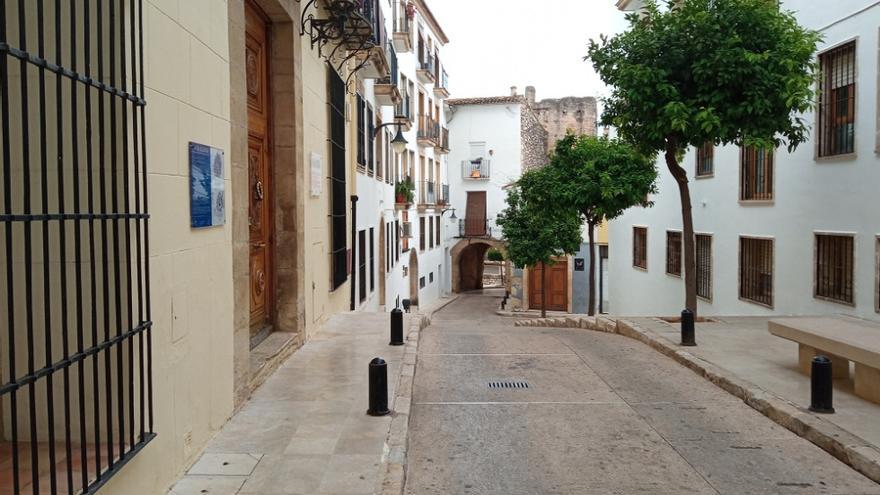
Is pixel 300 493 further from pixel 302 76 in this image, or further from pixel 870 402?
pixel 302 76

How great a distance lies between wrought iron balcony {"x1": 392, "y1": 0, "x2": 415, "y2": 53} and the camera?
23.0m

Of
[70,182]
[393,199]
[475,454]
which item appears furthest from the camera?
[393,199]

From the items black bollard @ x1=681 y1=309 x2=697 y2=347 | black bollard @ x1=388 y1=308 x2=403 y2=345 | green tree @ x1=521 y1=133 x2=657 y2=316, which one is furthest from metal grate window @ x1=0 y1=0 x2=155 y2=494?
green tree @ x1=521 y1=133 x2=657 y2=316

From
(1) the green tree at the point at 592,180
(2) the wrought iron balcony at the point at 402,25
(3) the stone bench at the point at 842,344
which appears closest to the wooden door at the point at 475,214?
(2) the wrought iron balcony at the point at 402,25

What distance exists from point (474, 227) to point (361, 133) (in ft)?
76.5

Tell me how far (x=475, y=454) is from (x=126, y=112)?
345cm

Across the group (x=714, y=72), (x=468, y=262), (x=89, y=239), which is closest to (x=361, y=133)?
(x=714, y=72)

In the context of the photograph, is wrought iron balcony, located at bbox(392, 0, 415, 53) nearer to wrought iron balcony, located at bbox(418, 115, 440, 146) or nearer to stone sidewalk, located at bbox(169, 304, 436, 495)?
wrought iron balcony, located at bbox(418, 115, 440, 146)

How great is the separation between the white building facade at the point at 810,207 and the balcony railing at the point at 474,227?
60.0 feet

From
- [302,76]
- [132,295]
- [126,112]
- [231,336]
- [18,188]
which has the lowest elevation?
[231,336]

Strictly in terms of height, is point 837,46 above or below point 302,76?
above

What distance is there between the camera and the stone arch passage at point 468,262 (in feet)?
123

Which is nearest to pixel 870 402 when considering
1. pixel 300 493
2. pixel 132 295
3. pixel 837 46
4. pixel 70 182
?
pixel 300 493

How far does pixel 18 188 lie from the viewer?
3596mm
